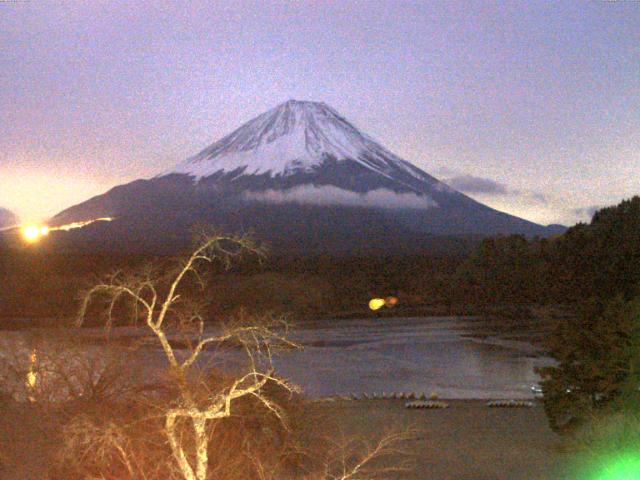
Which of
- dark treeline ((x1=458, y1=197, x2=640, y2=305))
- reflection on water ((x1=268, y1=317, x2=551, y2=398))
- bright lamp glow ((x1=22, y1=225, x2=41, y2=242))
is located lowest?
reflection on water ((x1=268, y1=317, x2=551, y2=398))

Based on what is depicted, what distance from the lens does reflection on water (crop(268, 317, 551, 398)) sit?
18.5 metres

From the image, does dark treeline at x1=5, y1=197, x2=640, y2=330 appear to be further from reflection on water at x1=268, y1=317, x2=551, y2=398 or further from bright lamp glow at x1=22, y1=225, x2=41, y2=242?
bright lamp glow at x1=22, y1=225, x2=41, y2=242

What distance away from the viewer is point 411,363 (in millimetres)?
23734

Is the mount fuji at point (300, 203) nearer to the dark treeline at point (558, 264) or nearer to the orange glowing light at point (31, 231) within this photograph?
the dark treeline at point (558, 264)

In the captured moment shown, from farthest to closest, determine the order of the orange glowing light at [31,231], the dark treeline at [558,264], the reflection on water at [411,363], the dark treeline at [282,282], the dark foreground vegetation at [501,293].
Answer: the dark treeline at [282,282]
the reflection on water at [411,363]
the dark treeline at [558,264]
the dark foreground vegetation at [501,293]
the orange glowing light at [31,231]

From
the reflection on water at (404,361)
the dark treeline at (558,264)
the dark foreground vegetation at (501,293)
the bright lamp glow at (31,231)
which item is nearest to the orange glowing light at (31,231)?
the bright lamp glow at (31,231)

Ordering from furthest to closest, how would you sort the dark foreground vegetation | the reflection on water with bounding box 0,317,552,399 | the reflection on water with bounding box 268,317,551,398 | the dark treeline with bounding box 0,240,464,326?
the dark treeline with bounding box 0,240,464,326 < the reflection on water with bounding box 268,317,551,398 < the reflection on water with bounding box 0,317,552,399 < the dark foreground vegetation

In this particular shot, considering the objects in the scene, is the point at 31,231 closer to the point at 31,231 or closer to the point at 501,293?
the point at 31,231

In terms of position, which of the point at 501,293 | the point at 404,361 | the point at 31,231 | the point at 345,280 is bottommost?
the point at 404,361

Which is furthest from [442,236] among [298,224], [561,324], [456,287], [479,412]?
[561,324]

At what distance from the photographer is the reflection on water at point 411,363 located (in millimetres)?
18547

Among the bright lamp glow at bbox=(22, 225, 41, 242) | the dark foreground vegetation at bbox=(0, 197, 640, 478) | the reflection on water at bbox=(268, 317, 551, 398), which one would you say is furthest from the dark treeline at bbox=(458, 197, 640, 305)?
the bright lamp glow at bbox=(22, 225, 41, 242)

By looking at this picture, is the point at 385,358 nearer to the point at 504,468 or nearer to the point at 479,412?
the point at 479,412

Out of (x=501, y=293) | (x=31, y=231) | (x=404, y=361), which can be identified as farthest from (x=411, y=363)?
(x=31, y=231)
